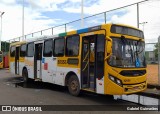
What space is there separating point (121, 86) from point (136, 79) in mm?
871

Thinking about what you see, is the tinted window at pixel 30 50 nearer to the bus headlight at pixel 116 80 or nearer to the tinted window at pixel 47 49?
the tinted window at pixel 47 49

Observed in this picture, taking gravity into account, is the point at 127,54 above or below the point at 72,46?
below

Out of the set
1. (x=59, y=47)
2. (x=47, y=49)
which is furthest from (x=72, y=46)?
(x=47, y=49)

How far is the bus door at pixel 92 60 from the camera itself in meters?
10.7

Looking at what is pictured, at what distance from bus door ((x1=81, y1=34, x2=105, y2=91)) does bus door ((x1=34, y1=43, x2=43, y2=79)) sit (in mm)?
4914

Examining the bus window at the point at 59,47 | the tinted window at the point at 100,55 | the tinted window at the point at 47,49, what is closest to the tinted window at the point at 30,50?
the tinted window at the point at 47,49

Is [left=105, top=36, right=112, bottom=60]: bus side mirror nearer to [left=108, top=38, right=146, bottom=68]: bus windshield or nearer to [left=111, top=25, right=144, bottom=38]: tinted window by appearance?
[left=108, top=38, right=146, bottom=68]: bus windshield

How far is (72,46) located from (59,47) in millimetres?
1376

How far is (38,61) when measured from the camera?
1652cm

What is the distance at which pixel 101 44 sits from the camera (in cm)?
1077

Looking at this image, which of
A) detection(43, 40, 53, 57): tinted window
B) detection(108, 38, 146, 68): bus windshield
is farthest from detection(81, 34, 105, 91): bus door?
detection(43, 40, 53, 57): tinted window

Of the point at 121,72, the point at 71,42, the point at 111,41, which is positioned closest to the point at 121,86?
the point at 121,72

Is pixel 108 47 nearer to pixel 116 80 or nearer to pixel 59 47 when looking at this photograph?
pixel 116 80

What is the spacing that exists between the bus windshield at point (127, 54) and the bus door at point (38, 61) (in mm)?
6719
